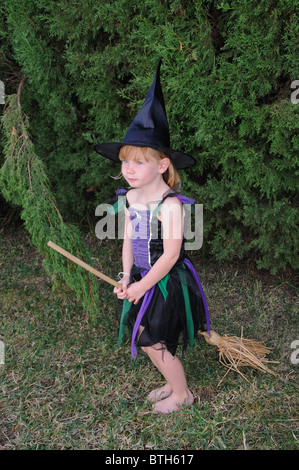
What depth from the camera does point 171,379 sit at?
2258 millimetres

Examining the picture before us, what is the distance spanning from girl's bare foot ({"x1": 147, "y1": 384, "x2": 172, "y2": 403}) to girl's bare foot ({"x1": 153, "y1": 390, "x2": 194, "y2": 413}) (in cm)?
5

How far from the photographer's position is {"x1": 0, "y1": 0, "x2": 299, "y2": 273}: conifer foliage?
2.61 m

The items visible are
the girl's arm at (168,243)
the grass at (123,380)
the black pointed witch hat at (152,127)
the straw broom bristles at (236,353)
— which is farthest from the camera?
the straw broom bristles at (236,353)

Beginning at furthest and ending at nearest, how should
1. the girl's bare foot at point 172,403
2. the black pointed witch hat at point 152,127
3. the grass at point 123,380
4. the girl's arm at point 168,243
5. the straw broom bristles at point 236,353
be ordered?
the straw broom bristles at point 236,353 → the girl's bare foot at point 172,403 → the grass at point 123,380 → the girl's arm at point 168,243 → the black pointed witch hat at point 152,127

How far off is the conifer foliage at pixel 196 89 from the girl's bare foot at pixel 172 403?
137 cm

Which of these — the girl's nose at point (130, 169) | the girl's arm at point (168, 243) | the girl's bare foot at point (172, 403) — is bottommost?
the girl's bare foot at point (172, 403)

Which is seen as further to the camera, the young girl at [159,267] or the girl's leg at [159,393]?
the girl's leg at [159,393]

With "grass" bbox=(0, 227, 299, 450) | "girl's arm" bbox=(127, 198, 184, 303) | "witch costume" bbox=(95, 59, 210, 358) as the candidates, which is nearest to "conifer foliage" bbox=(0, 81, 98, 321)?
"grass" bbox=(0, 227, 299, 450)

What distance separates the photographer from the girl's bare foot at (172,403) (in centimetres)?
229

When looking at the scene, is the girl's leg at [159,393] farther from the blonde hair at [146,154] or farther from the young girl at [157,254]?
the blonde hair at [146,154]

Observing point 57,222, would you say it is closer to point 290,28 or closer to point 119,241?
point 119,241

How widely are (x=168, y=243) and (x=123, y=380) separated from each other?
41.6 inches

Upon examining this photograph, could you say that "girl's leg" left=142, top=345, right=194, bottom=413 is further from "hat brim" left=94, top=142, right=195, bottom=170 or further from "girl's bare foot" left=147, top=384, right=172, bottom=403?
"hat brim" left=94, top=142, right=195, bottom=170

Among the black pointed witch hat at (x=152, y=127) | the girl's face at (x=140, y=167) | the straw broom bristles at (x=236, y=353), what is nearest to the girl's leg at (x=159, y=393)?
the straw broom bristles at (x=236, y=353)
